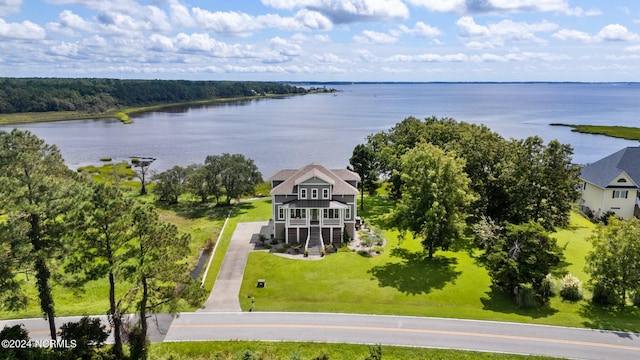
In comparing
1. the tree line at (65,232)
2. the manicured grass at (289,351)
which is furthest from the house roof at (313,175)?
the tree line at (65,232)

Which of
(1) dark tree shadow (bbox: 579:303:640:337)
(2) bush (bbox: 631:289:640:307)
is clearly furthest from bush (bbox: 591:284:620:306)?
(2) bush (bbox: 631:289:640:307)

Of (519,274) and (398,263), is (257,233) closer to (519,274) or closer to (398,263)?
(398,263)

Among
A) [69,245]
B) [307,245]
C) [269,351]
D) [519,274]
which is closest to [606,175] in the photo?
[519,274]

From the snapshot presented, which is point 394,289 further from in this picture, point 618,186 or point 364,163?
point 618,186

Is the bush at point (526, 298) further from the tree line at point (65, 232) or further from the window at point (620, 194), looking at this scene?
the window at point (620, 194)

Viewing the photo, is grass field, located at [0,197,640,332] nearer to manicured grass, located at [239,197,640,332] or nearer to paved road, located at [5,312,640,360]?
manicured grass, located at [239,197,640,332]

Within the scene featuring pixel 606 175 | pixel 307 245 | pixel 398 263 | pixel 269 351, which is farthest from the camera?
pixel 606 175

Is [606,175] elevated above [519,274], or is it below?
above
